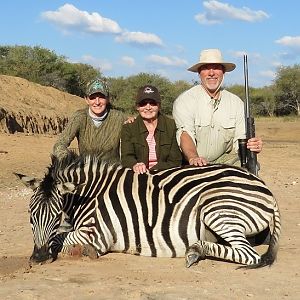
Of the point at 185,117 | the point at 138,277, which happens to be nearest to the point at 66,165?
the point at 138,277

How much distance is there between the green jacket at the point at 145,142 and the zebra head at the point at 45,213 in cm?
124

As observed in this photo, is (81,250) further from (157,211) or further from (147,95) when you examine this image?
(147,95)

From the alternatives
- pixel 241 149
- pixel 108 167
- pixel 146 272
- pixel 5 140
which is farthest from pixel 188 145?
pixel 5 140

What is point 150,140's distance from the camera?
6.79 metres

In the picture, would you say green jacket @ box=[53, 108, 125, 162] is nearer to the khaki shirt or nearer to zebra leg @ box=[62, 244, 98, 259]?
the khaki shirt

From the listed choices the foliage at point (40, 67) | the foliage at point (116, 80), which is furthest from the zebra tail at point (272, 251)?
the foliage at point (40, 67)

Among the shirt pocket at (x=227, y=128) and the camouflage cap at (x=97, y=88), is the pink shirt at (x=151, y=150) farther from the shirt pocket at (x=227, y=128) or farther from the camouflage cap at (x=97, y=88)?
the shirt pocket at (x=227, y=128)

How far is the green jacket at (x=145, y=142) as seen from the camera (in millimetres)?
6766

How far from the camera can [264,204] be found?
5.88 m

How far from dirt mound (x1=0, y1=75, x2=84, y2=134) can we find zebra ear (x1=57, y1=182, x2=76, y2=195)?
50.1 ft

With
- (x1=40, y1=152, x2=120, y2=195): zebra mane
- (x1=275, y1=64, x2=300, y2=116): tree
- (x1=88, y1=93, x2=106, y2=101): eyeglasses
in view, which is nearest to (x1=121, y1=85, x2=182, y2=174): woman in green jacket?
(x1=88, y1=93, x2=106, y2=101): eyeglasses

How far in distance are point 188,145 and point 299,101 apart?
4983 centimetres

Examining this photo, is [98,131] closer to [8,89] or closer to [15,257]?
[15,257]

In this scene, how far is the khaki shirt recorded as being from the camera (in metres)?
6.94
